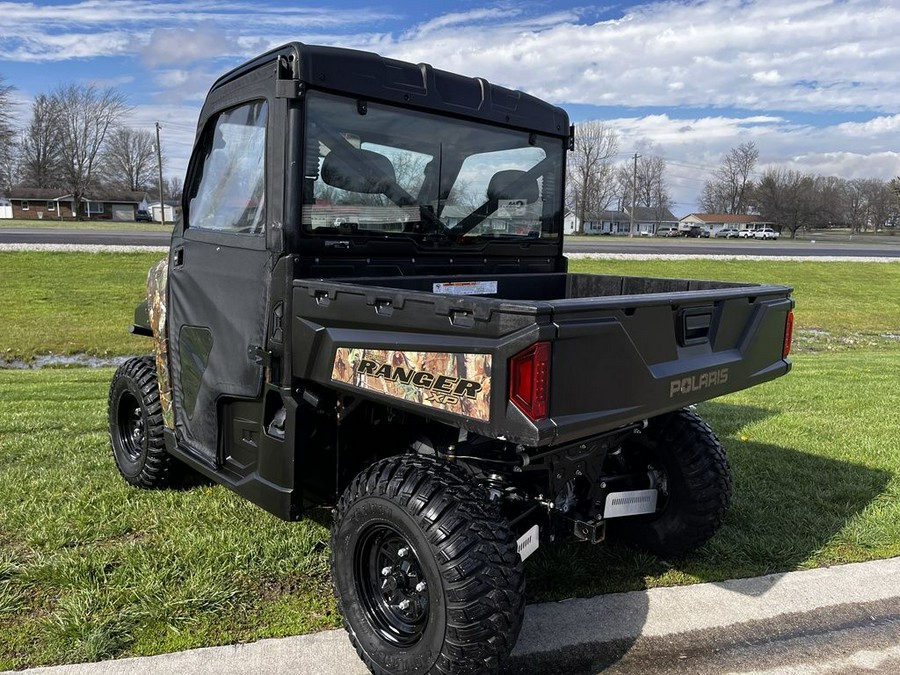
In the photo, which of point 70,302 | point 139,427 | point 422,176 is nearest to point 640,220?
point 70,302

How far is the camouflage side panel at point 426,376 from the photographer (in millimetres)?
2262

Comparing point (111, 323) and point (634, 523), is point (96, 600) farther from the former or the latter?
point (111, 323)

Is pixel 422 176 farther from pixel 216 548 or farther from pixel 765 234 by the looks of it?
pixel 765 234

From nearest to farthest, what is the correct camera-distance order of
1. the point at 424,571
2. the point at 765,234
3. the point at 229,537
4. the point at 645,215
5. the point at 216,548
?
the point at 424,571
the point at 216,548
the point at 229,537
the point at 765,234
the point at 645,215

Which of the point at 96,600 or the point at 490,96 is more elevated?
the point at 490,96

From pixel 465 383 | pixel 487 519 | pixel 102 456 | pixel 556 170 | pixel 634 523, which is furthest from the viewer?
pixel 102 456

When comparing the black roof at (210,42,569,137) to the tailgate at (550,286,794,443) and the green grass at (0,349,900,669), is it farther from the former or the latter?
the green grass at (0,349,900,669)

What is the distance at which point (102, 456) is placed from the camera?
195 inches

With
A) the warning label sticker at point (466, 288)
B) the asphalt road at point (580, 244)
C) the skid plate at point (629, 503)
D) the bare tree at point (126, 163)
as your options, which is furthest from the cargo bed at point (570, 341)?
the bare tree at point (126, 163)

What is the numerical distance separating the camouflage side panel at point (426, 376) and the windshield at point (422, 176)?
0.70 meters

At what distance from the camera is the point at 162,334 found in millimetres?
3912

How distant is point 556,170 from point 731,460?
252 centimetres

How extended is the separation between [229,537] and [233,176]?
5.72 ft

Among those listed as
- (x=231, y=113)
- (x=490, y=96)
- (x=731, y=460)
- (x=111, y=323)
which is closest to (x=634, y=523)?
(x=731, y=460)
